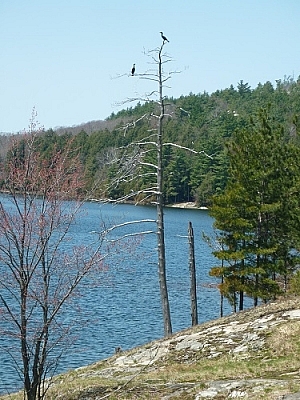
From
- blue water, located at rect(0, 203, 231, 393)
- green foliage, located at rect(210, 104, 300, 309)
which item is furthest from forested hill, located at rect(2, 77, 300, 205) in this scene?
green foliage, located at rect(210, 104, 300, 309)

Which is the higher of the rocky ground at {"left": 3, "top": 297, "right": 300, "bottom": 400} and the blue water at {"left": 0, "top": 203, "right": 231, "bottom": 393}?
the rocky ground at {"left": 3, "top": 297, "right": 300, "bottom": 400}

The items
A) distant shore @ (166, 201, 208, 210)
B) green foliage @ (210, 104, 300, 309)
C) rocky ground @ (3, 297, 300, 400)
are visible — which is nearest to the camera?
rocky ground @ (3, 297, 300, 400)

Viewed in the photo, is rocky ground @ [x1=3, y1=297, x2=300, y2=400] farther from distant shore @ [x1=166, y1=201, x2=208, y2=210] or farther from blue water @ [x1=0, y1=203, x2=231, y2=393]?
distant shore @ [x1=166, y1=201, x2=208, y2=210]

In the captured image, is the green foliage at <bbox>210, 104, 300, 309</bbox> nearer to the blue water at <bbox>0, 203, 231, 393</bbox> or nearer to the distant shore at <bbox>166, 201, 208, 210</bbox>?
the blue water at <bbox>0, 203, 231, 393</bbox>

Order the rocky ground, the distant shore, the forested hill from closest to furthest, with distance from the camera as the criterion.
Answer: the rocky ground, the forested hill, the distant shore

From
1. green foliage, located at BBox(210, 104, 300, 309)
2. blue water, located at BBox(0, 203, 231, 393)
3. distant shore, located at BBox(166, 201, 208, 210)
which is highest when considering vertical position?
green foliage, located at BBox(210, 104, 300, 309)

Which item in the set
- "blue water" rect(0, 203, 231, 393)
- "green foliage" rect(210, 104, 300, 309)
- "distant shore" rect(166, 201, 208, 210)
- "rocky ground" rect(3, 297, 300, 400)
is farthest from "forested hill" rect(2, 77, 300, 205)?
"rocky ground" rect(3, 297, 300, 400)

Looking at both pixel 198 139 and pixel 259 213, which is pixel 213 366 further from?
pixel 198 139

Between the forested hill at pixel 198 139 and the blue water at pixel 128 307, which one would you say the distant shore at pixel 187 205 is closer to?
the forested hill at pixel 198 139

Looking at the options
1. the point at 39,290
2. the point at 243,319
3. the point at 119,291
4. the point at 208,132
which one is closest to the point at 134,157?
the point at 243,319

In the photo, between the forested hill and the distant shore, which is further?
the distant shore

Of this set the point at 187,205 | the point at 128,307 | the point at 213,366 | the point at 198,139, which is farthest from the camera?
the point at 198,139

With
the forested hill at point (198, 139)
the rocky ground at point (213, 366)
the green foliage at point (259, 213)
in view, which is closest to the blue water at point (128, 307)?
the rocky ground at point (213, 366)

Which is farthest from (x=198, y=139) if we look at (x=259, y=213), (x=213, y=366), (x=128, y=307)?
(x=213, y=366)
